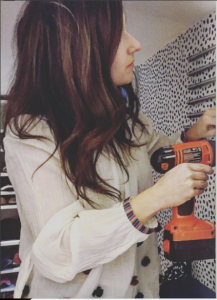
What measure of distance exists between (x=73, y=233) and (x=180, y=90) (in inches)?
19.8

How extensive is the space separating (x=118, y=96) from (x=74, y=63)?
148 millimetres

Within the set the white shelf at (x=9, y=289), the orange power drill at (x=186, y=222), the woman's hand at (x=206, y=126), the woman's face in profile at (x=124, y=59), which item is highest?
the woman's face in profile at (x=124, y=59)

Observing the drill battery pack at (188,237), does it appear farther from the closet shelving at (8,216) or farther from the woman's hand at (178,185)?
the closet shelving at (8,216)

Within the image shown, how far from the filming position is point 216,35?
77 cm

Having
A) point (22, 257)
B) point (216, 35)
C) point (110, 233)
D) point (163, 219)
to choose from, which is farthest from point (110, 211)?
point (216, 35)

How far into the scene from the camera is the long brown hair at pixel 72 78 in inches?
27.5

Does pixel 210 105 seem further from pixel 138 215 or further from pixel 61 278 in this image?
pixel 61 278

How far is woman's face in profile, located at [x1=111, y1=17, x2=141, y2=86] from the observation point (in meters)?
0.74

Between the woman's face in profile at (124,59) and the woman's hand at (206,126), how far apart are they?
0.81ft

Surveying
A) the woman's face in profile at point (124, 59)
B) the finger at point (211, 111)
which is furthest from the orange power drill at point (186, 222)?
the woman's face in profile at point (124, 59)

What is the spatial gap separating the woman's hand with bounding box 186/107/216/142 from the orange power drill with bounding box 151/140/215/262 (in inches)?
2.5

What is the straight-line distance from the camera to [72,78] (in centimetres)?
71

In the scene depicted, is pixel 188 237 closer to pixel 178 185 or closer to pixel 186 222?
pixel 186 222

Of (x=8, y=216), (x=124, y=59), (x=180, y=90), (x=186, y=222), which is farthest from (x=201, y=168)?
Result: (x=8, y=216)
